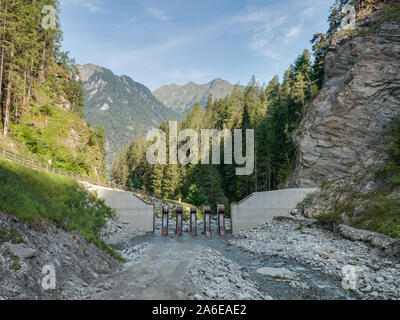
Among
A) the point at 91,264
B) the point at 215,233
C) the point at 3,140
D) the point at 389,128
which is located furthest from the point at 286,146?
the point at 3,140

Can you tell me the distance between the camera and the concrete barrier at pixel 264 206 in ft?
84.7

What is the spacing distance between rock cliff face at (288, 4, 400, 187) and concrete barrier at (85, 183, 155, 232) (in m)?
17.6

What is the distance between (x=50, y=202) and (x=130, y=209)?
1232 centimetres

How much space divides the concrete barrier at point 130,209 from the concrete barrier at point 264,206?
9.38m

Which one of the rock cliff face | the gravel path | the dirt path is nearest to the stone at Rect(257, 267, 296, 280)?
the gravel path

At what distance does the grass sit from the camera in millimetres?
9867

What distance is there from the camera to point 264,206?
27.0 meters

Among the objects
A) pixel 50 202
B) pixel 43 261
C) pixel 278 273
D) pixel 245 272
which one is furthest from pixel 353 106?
pixel 43 261

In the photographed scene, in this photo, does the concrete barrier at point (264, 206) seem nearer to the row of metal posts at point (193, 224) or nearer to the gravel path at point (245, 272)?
the row of metal posts at point (193, 224)

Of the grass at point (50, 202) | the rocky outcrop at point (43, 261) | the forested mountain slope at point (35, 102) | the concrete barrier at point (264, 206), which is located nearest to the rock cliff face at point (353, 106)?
the concrete barrier at point (264, 206)

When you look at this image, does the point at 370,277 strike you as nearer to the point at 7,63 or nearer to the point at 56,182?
the point at 56,182

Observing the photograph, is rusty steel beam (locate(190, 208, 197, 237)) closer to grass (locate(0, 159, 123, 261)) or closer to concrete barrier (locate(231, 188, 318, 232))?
concrete barrier (locate(231, 188, 318, 232))

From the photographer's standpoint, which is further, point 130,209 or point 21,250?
point 130,209

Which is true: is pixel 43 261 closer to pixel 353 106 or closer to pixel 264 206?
pixel 264 206
